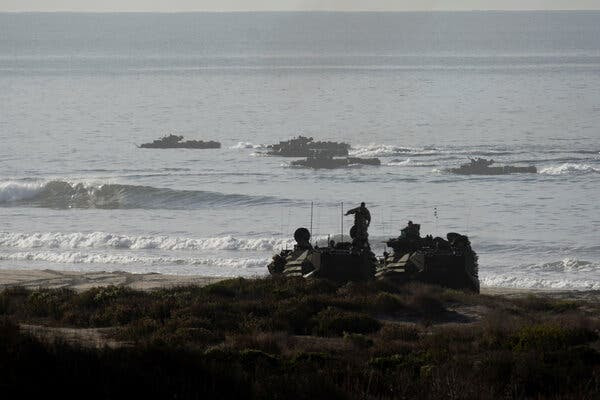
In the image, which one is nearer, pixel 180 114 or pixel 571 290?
pixel 571 290

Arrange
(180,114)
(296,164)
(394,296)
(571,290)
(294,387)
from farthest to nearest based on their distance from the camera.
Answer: (180,114), (296,164), (571,290), (394,296), (294,387)

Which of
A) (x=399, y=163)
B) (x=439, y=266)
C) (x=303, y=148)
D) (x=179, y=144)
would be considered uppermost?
(x=179, y=144)

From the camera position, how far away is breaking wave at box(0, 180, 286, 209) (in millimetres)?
71812

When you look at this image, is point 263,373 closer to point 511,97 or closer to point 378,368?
point 378,368

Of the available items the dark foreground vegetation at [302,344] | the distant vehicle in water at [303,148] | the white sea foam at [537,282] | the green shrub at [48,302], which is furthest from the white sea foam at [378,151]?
the green shrub at [48,302]

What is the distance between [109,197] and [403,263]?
137 ft

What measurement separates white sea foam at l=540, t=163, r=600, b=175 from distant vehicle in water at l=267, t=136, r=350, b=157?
14.5 m

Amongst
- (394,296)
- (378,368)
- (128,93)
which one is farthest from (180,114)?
(378,368)

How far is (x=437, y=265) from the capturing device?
34.9 meters

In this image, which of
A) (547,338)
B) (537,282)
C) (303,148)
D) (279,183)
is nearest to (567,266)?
(537,282)

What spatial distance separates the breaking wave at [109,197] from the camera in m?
71.8

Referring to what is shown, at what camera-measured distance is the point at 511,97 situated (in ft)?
507

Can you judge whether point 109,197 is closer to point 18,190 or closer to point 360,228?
point 18,190

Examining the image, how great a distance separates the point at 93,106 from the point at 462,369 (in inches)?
5413
